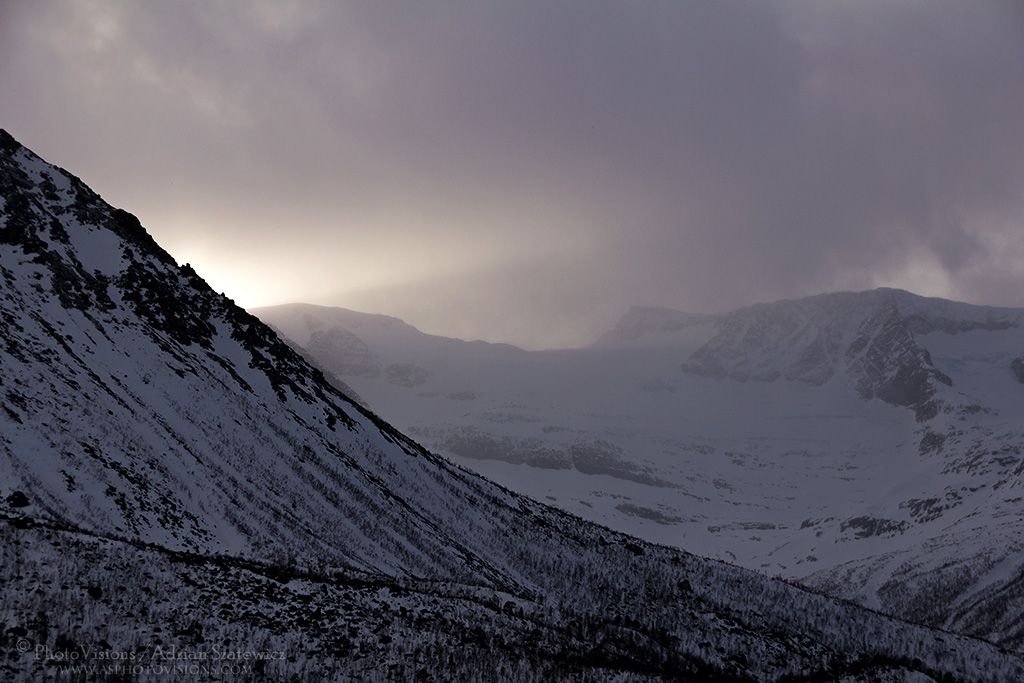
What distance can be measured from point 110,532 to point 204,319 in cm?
5600

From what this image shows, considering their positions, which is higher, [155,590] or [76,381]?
[76,381]

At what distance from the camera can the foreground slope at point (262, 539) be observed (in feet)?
99.6

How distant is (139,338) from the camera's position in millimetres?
85625

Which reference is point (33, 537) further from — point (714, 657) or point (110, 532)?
point (714, 657)

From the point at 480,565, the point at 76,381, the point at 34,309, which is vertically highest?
the point at 34,309

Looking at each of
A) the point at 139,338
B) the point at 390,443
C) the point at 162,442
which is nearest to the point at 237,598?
the point at 162,442

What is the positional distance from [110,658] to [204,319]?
8199 centimetres

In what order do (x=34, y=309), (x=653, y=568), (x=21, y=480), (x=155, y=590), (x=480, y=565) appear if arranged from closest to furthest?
(x=155, y=590) < (x=21, y=480) < (x=34, y=309) < (x=480, y=565) < (x=653, y=568)

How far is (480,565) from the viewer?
3246 inches

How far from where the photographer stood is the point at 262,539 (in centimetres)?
6322

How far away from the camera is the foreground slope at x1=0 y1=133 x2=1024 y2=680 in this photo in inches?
1195

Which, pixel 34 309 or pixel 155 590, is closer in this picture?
pixel 155 590

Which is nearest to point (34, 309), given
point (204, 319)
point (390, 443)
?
point (204, 319)

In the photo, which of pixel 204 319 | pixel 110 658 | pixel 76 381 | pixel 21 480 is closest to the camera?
pixel 110 658
